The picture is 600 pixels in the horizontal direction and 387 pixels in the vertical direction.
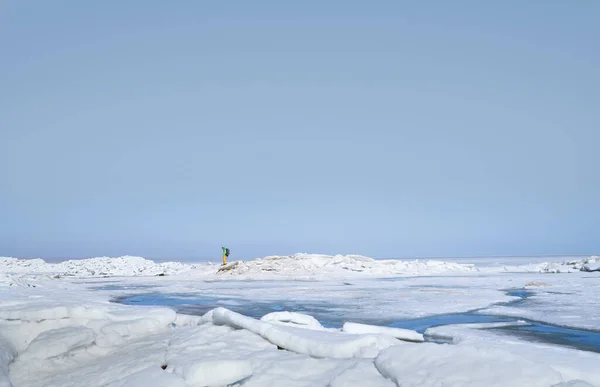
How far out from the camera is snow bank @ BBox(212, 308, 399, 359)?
3.70m

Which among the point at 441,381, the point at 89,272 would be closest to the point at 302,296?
the point at 441,381

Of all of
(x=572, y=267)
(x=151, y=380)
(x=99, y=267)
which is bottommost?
(x=151, y=380)

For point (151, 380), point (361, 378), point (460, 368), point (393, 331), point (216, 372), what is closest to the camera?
point (460, 368)

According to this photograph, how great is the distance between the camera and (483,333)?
574 centimetres

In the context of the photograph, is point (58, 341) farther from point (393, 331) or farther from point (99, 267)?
point (99, 267)

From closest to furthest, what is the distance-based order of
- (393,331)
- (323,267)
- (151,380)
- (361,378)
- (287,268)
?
(361,378) < (151,380) < (393,331) < (287,268) < (323,267)

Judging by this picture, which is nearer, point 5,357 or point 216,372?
point 216,372

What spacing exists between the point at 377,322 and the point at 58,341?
4.31 m

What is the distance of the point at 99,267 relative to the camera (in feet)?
86.5

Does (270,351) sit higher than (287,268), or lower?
lower

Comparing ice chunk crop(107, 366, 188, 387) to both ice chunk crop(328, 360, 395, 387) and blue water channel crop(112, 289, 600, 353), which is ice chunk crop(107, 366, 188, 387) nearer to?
ice chunk crop(328, 360, 395, 387)

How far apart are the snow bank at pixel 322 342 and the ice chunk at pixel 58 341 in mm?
1732

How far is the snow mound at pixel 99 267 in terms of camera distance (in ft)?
80.5

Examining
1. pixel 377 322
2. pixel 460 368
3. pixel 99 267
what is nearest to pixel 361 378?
pixel 460 368
